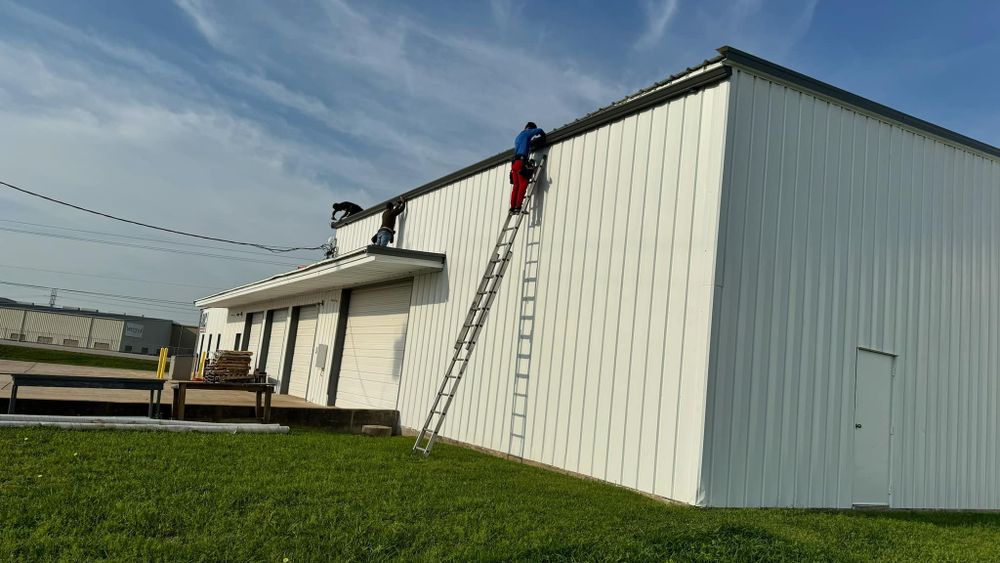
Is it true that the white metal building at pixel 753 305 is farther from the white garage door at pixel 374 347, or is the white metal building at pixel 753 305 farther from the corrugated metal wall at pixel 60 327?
the corrugated metal wall at pixel 60 327

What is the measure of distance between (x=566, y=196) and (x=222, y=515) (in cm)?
696

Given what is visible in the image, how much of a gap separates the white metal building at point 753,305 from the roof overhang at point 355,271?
183 cm

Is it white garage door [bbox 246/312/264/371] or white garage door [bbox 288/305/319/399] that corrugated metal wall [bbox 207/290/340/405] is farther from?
white garage door [bbox 246/312/264/371]

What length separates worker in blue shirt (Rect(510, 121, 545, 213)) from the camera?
11.7m

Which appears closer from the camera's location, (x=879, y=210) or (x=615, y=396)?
(x=615, y=396)

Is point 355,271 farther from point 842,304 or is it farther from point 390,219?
point 842,304

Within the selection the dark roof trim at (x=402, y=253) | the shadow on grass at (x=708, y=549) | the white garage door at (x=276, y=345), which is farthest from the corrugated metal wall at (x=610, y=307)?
the white garage door at (x=276, y=345)

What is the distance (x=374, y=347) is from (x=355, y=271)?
7.02 ft

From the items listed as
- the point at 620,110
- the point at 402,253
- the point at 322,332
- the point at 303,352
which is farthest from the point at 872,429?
the point at 303,352

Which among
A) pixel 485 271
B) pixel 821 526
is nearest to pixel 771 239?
pixel 821 526

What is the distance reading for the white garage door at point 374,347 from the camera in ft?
50.6

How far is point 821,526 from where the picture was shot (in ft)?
24.9

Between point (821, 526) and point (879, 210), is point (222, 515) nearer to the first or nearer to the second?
point (821, 526)

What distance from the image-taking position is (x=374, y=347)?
54.1 ft
